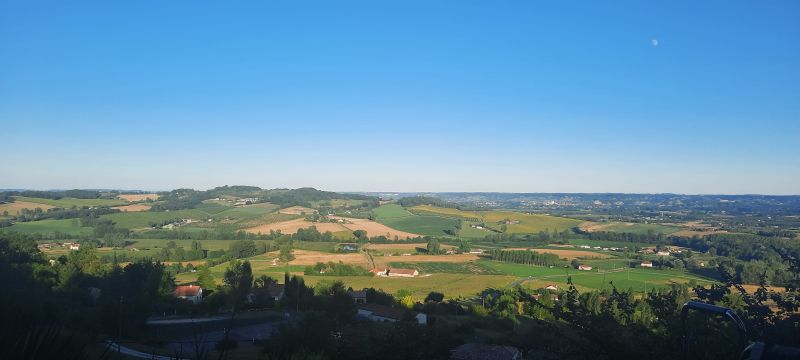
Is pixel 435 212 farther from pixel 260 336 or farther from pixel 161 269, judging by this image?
pixel 260 336

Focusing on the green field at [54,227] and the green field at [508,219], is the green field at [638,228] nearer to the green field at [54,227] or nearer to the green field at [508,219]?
the green field at [508,219]

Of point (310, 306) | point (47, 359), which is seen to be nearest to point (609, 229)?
point (310, 306)

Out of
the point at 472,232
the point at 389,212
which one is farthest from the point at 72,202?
the point at 472,232

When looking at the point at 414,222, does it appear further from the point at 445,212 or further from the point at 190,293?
the point at 190,293

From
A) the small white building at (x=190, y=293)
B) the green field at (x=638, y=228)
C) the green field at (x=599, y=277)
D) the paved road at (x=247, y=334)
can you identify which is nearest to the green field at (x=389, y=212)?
the green field at (x=638, y=228)

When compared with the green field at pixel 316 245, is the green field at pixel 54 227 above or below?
above

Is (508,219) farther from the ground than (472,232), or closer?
farther from the ground

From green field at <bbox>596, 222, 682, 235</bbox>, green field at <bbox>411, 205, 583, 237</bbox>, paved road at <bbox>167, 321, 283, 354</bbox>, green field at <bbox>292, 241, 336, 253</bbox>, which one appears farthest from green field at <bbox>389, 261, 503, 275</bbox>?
green field at <bbox>596, 222, 682, 235</bbox>

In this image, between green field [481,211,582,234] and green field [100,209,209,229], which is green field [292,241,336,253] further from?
green field [481,211,582,234]
